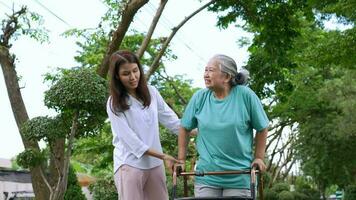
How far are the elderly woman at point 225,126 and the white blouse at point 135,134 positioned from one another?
0.74 ft

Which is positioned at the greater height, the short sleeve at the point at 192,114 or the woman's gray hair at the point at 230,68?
the woman's gray hair at the point at 230,68

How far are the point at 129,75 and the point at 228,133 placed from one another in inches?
30.3

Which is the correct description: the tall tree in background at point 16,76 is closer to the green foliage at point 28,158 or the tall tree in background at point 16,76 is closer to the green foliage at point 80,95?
the green foliage at point 28,158

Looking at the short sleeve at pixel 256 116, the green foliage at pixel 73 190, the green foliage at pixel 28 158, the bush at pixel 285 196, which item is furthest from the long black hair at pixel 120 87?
the bush at pixel 285 196

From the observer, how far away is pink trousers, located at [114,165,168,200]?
4191 millimetres

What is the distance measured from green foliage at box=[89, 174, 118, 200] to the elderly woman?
15991 mm

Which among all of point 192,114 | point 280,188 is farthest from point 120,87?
point 280,188

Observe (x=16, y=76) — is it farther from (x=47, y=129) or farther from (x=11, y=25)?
(x=47, y=129)

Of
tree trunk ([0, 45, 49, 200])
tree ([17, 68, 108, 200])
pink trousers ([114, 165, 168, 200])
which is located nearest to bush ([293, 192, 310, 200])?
tree trunk ([0, 45, 49, 200])

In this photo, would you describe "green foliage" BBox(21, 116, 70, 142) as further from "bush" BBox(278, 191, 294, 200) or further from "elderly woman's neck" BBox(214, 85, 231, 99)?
"bush" BBox(278, 191, 294, 200)

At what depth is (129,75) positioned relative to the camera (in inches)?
167

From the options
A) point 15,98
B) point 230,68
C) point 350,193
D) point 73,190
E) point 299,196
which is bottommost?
point 73,190

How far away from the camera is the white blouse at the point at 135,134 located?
165 inches

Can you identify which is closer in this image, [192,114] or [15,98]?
[192,114]
